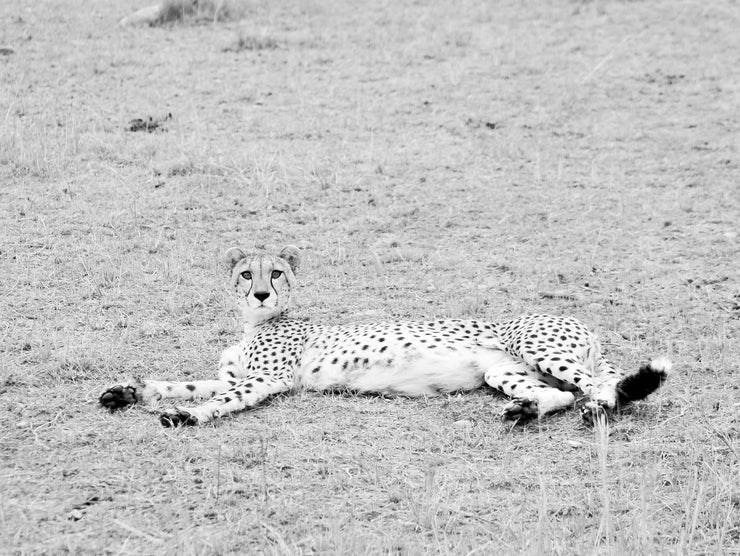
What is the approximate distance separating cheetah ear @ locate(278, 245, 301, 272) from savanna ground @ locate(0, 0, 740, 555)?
51 cm

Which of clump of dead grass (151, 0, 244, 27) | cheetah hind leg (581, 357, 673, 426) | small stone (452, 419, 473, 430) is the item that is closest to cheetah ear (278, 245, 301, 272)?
small stone (452, 419, 473, 430)

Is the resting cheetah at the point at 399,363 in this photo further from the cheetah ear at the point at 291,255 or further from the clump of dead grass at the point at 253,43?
the clump of dead grass at the point at 253,43

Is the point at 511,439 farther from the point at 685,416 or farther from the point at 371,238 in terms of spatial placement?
the point at 371,238

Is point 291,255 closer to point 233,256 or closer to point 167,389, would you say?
point 233,256

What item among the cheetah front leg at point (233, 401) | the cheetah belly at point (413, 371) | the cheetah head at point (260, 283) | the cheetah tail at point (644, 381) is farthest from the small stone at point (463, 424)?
the cheetah head at point (260, 283)

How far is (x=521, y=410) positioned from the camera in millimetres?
4023

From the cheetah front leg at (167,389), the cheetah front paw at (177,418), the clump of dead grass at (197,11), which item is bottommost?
the cheetah front leg at (167,389)

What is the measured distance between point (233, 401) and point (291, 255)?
1035mm

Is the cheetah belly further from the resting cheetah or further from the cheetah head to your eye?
the cheetah head

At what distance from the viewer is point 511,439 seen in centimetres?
393

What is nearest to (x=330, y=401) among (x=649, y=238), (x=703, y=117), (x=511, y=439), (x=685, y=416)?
(x=511, y=439)

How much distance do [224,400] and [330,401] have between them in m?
0.46

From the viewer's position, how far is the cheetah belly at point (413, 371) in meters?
4.41

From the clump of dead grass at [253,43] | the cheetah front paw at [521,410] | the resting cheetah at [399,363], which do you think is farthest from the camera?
the clump of dead grass at [253,43]
